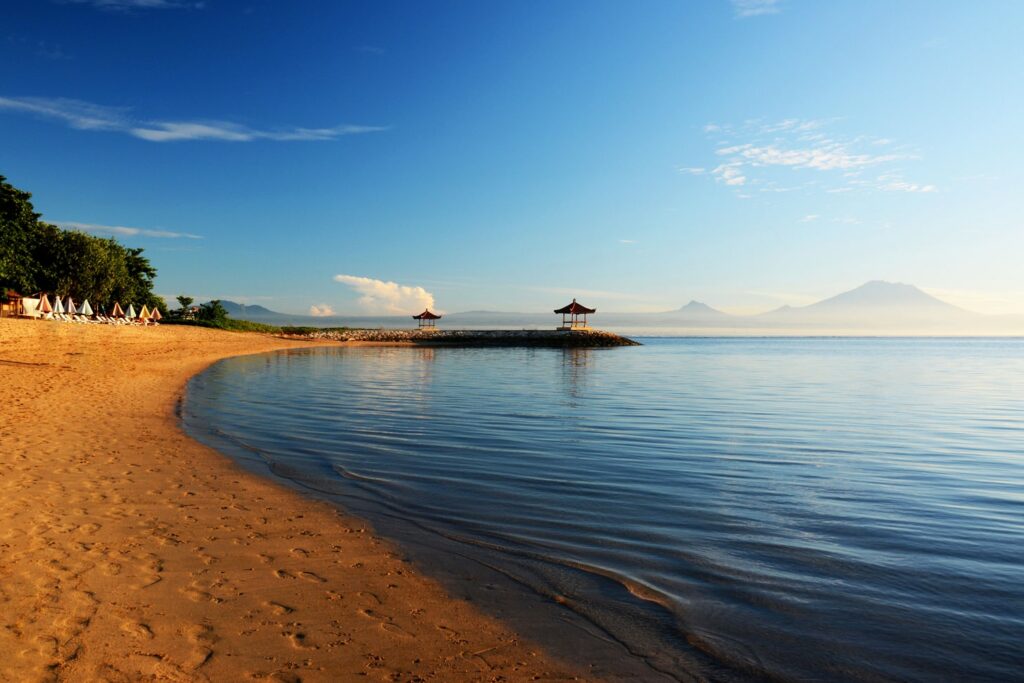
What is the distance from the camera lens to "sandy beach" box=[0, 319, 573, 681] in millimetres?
4168

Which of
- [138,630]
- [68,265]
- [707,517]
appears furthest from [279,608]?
[68,265]

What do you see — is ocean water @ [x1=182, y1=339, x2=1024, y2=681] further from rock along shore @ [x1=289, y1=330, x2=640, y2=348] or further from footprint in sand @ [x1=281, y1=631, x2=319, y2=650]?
rock along shore @ [x1=289, y1=330, x2=640, y2=348]

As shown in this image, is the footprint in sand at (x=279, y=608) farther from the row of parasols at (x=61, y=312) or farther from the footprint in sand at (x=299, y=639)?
the row of parasols at (x=61, y=312)

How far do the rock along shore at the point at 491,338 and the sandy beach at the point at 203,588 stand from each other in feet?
267

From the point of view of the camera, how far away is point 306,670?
4.09 m

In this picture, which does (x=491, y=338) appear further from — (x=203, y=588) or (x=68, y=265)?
(x=203, y=588)

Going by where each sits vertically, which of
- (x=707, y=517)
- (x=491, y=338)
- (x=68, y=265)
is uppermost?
(x=68, y=265)

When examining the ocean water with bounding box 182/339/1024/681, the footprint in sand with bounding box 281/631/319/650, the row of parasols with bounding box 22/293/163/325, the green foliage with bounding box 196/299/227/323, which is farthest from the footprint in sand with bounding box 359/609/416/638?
the green foliage with bounding box 196/299/227/323

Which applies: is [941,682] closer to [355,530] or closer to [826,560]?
[826,560]

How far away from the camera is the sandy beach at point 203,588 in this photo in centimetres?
417

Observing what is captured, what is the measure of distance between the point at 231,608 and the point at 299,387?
2120 centimetres

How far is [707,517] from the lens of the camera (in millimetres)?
8117

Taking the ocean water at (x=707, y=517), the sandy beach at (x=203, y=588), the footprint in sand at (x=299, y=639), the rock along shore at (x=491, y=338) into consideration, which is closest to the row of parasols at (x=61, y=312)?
the rock along shore at (x=491, y=338)

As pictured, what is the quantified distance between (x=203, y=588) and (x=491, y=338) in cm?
8834
